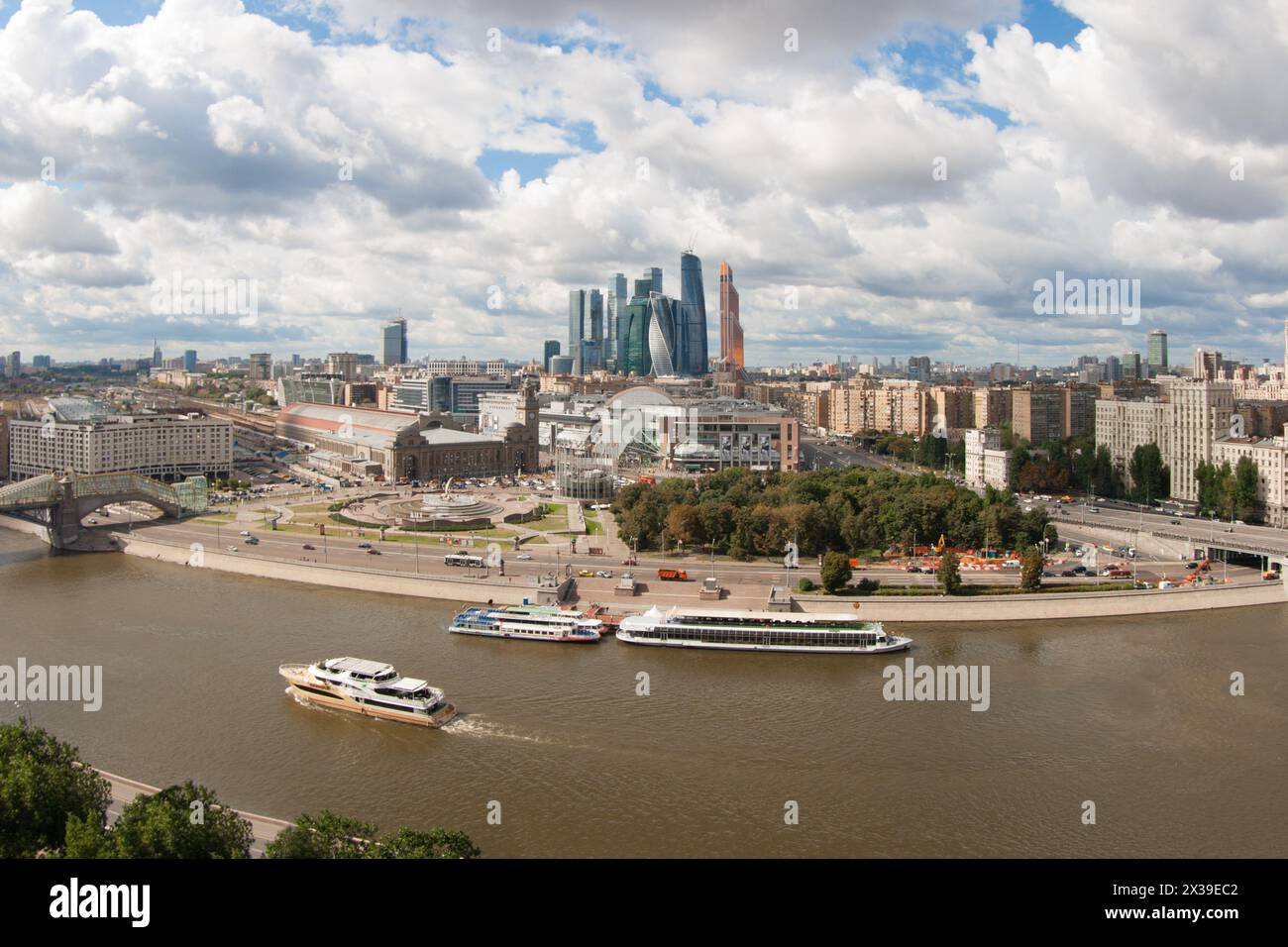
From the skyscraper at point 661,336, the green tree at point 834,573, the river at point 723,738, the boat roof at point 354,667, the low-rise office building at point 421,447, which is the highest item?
the skyscraper at point 661,336

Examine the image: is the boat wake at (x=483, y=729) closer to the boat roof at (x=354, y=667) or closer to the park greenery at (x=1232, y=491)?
the boat roof at (x=354, y=667)

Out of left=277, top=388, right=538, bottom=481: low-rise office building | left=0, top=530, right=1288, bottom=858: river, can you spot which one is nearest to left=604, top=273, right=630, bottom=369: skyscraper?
left=277, top=388, right=538, bottom=481: low-rise office building

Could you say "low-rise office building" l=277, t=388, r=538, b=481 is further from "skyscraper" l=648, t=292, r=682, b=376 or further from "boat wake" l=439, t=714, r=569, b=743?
"skyscraper" l=648, t=292, r=682, b=376

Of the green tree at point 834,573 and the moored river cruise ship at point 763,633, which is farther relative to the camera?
the green tree at point 834,573

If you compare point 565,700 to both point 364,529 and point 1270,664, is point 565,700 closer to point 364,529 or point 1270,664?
point 1270,664

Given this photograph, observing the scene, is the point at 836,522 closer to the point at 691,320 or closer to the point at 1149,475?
the point at 1149,475

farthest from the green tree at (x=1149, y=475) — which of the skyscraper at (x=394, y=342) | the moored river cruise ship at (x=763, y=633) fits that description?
the skyscraper at (x=394, y=342)
